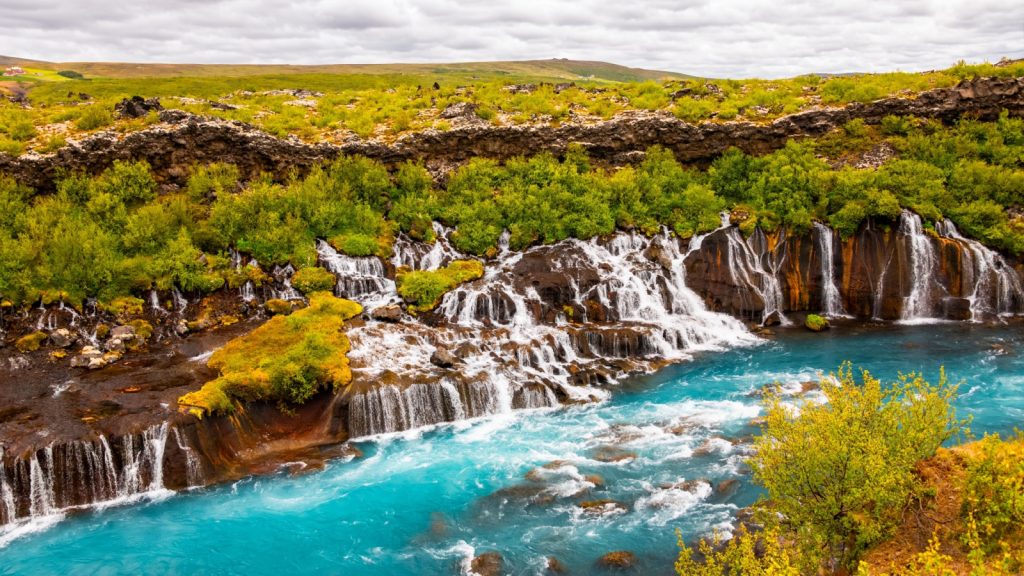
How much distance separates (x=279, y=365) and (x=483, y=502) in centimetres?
1175

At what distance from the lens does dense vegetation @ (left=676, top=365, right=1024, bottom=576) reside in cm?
1318

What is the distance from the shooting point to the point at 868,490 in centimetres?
1345

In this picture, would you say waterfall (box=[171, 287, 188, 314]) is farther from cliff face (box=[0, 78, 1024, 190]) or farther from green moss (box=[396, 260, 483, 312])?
cliff face (box=[0, 78, 1024, 190])

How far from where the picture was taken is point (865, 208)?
40.2 meters

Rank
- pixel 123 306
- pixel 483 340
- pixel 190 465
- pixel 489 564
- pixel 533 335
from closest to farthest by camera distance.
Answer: pixel 489 564, pixel 190 465, pixel 123 306, pixel 483 340, pixel 533 335

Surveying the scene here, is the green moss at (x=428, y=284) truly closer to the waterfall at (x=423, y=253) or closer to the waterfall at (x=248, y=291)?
the waterfall at (x=423, y=253)

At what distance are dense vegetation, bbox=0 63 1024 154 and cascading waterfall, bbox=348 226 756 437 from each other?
47.7ft

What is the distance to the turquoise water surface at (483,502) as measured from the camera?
19672 millimetres

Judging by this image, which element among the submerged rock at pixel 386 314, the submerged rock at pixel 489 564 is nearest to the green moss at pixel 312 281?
the submerged rock at pixel 386 314

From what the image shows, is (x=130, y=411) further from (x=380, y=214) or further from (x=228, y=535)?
(x=380, y=214)

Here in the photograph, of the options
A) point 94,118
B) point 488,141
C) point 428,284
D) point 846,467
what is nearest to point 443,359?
point 428,284

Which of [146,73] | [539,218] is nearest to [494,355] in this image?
[539,218]

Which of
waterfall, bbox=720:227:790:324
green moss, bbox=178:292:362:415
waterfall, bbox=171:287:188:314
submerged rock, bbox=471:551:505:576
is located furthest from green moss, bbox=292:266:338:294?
waterfall, bbox=720:227:790:324

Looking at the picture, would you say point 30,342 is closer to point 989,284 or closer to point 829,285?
point 829,285
